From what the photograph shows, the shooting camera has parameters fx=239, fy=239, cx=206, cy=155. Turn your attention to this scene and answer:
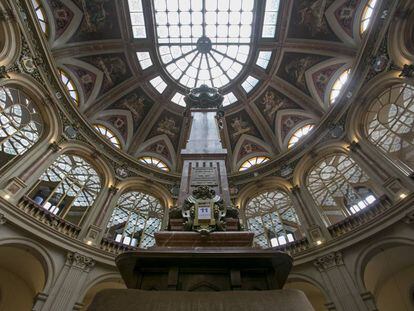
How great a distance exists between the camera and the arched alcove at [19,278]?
9945 millimetres

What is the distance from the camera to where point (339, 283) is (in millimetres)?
9320

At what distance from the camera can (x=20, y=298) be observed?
35.7 feet

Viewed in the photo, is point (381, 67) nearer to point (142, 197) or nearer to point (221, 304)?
point (221, 304)

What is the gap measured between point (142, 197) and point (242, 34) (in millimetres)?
14788

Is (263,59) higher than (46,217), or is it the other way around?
(263,59)

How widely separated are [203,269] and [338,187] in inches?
476

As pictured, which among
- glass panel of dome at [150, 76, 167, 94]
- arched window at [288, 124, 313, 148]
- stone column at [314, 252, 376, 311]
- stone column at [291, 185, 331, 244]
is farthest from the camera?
glass panel of dome at [150, 76, 167, 94]

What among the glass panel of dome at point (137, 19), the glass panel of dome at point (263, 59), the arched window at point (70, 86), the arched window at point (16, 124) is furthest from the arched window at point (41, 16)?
the glass panel of dome at point (263, 59)

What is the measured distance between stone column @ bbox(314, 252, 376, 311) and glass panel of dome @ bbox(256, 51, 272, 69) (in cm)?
1528

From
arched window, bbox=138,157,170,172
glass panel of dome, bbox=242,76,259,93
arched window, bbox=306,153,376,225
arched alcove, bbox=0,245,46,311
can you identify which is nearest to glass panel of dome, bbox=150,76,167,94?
arched window, bbox=138,157,170,172

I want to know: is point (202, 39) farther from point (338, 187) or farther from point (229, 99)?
point (338, 187)

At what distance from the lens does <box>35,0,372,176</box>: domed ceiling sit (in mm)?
15500

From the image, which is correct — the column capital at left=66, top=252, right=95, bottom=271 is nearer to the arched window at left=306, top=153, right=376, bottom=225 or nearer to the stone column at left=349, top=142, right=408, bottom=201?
the arched window at left=306, top=153, right=376, bottom=225

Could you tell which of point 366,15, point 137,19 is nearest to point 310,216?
point 366,15
